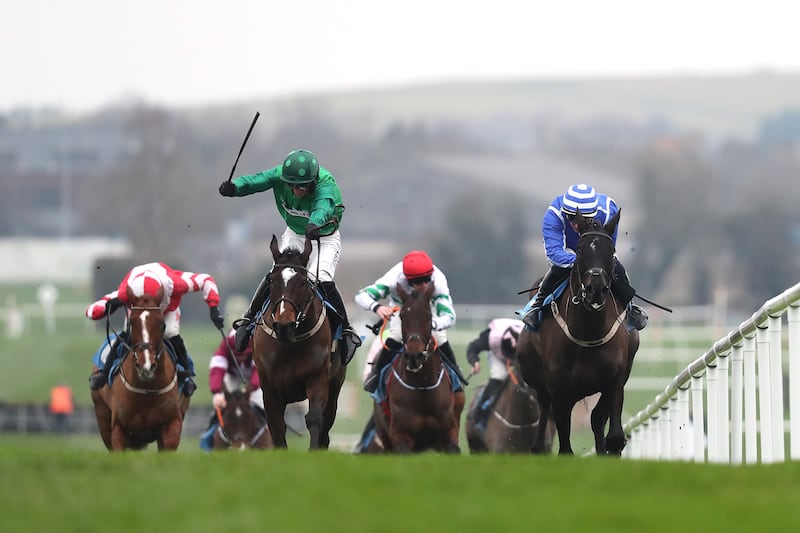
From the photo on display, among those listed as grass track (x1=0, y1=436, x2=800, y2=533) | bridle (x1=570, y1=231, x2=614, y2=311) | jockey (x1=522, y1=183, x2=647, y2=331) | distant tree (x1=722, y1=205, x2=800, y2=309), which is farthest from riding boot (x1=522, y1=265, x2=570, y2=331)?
distant tree (x1=722, y1=205, x2=800, y2=309)

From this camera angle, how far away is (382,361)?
14.7 meters

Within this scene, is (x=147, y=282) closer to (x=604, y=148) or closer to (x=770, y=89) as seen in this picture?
(x=604, y=148)

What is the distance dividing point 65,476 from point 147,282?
5.00 m

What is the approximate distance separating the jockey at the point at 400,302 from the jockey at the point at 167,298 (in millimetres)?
1216

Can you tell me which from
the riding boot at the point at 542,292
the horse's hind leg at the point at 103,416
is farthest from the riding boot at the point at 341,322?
the horse's hind leg at the point at 103,416

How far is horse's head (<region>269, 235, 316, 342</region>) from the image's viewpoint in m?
12.6

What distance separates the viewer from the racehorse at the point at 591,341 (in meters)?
11.9

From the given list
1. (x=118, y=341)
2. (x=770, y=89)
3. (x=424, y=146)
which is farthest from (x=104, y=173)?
(x=118, y=341)

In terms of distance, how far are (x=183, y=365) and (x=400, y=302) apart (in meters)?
1.74

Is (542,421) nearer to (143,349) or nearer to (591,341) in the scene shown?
(591,341)

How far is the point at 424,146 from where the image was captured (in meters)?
131

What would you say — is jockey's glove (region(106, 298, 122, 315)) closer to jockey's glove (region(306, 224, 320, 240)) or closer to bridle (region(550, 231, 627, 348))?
jockey's glove (region(306, 224, 320, 240))

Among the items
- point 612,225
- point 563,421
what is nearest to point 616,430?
point 563,421

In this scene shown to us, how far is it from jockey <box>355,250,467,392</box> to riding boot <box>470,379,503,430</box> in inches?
83.0
